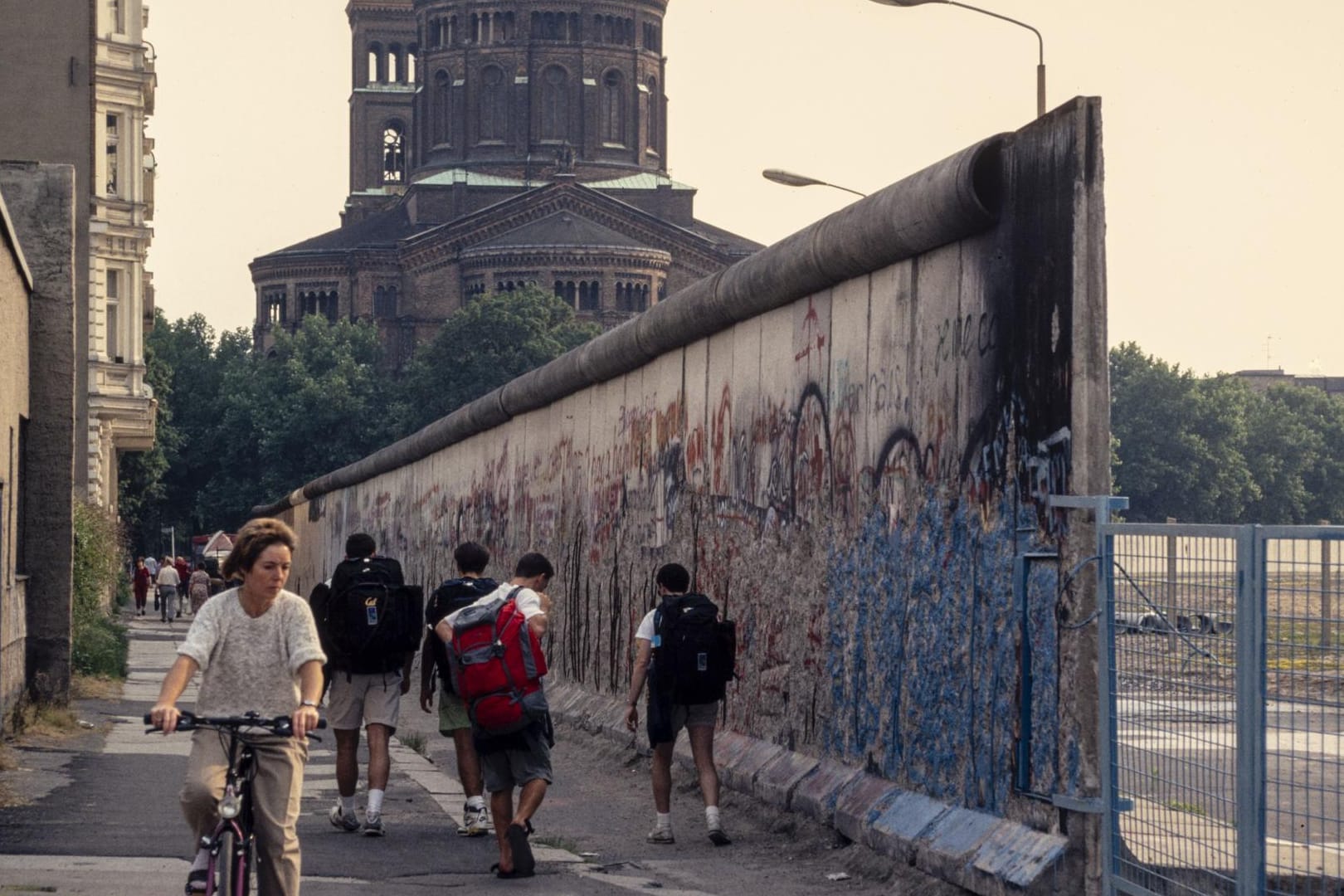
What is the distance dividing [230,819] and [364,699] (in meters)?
4.71

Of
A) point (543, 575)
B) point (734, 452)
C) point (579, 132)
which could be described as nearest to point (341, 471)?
point (734, 452)

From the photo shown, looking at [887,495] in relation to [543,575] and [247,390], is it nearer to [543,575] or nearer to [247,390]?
[543,575]

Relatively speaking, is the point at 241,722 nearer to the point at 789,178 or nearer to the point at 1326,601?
the point at 1326,601

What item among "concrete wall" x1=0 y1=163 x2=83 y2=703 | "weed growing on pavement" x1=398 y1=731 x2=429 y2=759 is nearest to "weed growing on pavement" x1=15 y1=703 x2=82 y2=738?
"concrete wall" x1=0 y1=163 x2=83 y2=703

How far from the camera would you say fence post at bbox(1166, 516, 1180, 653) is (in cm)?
718

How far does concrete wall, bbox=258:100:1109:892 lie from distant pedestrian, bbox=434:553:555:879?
1.52m

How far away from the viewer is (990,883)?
8211mm

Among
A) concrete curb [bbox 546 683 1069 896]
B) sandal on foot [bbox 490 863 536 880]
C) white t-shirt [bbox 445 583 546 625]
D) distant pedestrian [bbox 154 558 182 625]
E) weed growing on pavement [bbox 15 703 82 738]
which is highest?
white t-shirt [bbox 445 583 546 625]

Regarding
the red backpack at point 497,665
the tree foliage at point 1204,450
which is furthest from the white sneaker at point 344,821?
the tree foliage at point 1204,450

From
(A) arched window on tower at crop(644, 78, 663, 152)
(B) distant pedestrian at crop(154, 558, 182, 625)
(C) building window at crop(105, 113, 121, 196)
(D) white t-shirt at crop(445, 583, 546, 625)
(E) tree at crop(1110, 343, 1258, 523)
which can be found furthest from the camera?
(E) tree at crop(1110, 343, 1258, 523)

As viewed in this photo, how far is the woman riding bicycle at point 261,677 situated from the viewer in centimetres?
711

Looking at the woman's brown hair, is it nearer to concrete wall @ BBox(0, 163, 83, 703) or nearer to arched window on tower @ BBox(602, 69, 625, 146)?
concrete wall @ BBox(0, 163, 83, 703)

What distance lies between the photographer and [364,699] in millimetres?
11703

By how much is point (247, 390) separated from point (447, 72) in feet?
79.6
